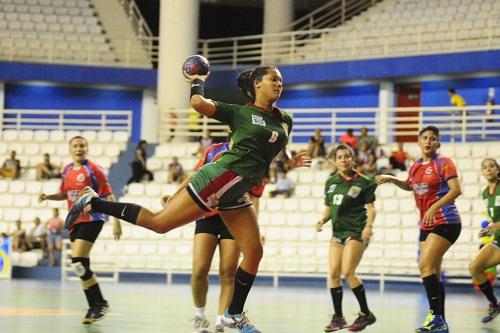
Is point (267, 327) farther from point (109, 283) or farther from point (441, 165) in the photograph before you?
point (109, 283)

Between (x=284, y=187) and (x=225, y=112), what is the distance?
58.3 ft

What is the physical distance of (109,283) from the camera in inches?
896

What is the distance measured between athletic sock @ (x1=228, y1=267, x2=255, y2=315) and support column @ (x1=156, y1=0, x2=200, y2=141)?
25.2 meters

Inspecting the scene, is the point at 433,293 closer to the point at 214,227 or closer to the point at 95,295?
the point at 214,227

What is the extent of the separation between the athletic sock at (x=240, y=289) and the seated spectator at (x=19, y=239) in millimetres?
17433

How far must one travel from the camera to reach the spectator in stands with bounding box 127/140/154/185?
93.2ft

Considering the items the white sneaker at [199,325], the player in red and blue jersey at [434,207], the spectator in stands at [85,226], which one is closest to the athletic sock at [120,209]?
the white sneaker at [199,325]

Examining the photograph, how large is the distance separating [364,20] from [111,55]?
9.03 m

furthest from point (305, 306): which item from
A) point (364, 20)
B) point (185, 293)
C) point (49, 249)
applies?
point (364, 20)

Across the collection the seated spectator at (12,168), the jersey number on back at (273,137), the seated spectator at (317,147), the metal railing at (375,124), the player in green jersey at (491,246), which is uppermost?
the metal railing at (375,124)

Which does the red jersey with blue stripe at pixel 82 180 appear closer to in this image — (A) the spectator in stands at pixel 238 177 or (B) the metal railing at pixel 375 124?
(A) the spectator in stands at pixel 238 177

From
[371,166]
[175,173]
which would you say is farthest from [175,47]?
[371,166]

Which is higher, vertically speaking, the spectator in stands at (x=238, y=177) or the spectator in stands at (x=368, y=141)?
the spectator in stands at (x=368, y=141)

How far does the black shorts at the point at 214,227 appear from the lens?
32.8ft
